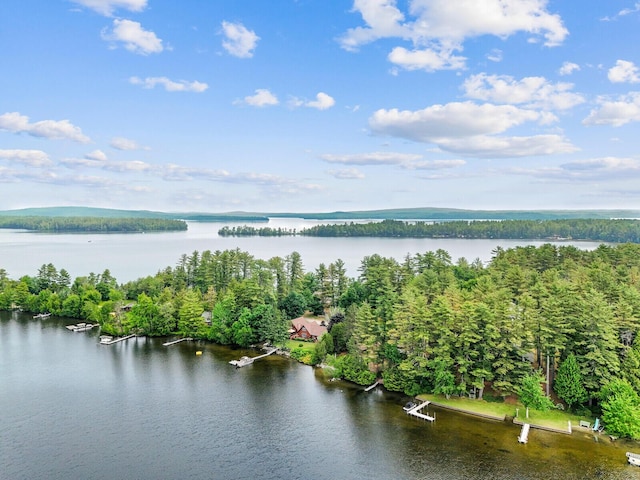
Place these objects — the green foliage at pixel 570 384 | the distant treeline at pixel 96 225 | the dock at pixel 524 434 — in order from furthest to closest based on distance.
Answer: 1. the distant treeline at pixel 96 225
2. the green foliage at pixel 570 384
3. the dock at pixel 524 434

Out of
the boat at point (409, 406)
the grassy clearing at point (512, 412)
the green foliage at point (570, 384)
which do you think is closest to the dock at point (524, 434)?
the grassy clearing at point (512, 412)

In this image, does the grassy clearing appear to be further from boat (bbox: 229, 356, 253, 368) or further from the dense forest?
boat (bbox: 229, 356, 253, 368)

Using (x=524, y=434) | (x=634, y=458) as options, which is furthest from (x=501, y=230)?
(x=634, y=458)

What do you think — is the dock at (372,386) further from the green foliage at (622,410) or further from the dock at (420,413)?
the green foliage at (622,410)

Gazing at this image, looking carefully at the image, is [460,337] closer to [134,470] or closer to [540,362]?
[540,362]

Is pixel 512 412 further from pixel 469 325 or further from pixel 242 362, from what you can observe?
pixel 242 362

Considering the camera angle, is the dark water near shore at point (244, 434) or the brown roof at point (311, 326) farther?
Result: the brown roof at point (311, 326)

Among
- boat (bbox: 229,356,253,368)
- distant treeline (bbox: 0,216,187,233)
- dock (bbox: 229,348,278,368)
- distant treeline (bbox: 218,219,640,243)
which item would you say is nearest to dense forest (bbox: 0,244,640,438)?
dock (bbox: 229,348,278,368)
